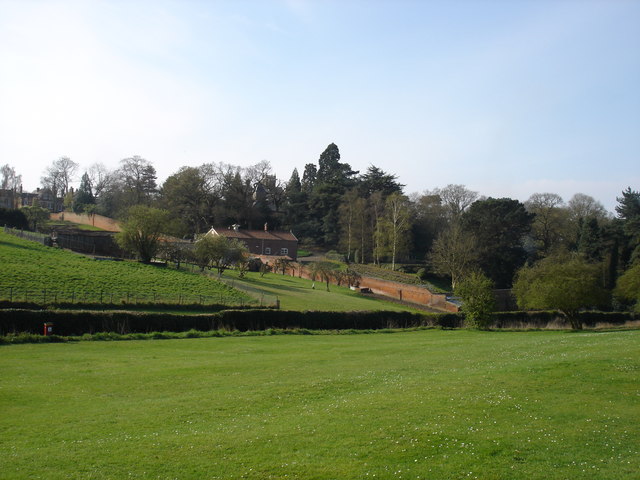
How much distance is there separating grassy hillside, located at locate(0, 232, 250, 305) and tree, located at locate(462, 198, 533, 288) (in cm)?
3858

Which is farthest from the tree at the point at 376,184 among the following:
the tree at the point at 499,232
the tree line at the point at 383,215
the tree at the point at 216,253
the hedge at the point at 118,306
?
the hedge at the point at 118,306

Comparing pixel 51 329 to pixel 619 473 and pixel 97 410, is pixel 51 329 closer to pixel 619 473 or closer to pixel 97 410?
pixel 97 410

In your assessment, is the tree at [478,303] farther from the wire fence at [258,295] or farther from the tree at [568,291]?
the wire fence at [258,295]

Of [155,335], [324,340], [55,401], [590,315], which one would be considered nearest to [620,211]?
[590,315]

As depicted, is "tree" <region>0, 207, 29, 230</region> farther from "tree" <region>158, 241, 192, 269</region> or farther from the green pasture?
the green pasture

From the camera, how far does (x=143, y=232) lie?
56656 mm

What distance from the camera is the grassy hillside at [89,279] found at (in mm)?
36781

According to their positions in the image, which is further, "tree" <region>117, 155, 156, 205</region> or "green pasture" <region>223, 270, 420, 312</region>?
"tree" <region>117, 155, 156, 205</region>

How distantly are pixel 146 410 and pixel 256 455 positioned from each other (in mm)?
4469

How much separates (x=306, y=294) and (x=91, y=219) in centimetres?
5410

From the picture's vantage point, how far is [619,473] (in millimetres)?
8219

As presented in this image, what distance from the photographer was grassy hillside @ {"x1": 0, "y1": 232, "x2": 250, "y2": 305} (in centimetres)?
3678

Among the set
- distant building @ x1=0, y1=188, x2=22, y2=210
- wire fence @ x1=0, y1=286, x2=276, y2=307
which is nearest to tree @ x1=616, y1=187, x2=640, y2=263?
wire fence @ x1=0, y1=286, x2=276, y2=307

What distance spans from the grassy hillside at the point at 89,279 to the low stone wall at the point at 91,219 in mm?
29609
